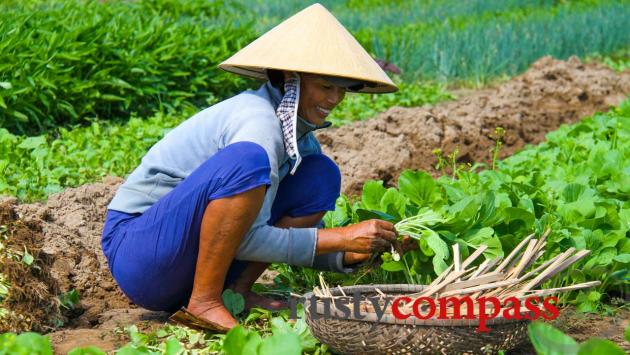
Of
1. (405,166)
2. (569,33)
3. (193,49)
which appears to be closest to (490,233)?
(405,166)

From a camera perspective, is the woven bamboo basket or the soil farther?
the soil

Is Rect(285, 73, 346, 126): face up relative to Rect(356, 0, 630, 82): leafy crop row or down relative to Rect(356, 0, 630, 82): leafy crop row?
up

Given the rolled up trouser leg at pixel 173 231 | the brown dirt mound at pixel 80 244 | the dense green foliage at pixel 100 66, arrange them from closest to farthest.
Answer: the rolled up trouser leg at pixel 173 231 < the brown dirt mound at pixel 80 244 < the dense green foliage at pixel 100 66

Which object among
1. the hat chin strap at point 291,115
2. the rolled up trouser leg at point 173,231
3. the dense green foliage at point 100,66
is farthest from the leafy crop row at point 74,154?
the hat chin strap at point 291,115

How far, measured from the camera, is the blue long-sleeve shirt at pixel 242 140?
2984 millimetres

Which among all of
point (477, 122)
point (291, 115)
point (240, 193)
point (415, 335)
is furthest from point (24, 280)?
point (477, 122)

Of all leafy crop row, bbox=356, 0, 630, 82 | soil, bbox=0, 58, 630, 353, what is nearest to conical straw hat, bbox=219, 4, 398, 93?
soil, bbox=0, 58, 630, 353

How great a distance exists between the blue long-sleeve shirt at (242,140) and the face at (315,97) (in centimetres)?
3

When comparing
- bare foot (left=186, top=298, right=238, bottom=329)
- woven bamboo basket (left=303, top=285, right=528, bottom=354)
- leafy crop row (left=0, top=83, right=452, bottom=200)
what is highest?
woven bamboo basket (left=303, top=285, right=528, bottom=354)

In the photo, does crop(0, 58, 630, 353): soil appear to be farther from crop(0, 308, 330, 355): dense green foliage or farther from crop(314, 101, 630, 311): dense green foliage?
crop(314, 101, 630, 311): dense green foliage

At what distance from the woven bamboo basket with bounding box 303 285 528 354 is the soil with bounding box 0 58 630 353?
0.69m

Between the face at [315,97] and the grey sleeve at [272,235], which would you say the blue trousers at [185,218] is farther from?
the face at [315,97]

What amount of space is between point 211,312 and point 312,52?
88 centimetres

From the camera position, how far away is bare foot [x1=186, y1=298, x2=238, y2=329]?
2986mm
